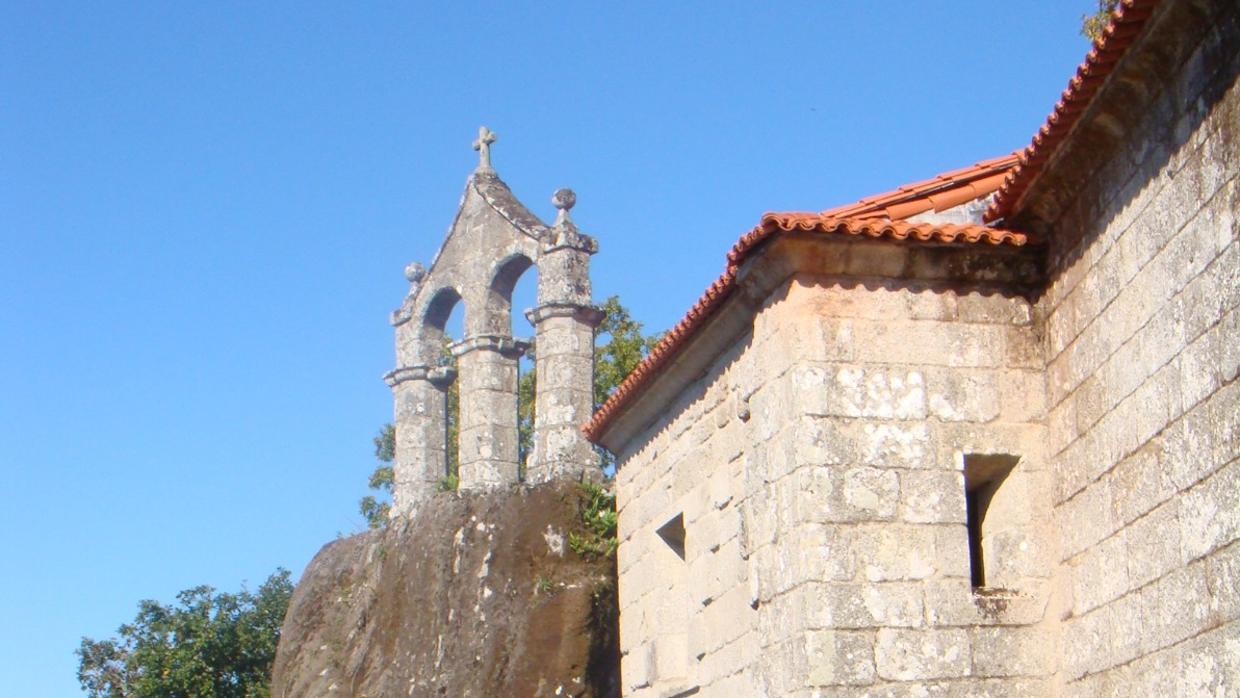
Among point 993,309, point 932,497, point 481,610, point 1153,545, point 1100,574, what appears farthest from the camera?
point 481,610

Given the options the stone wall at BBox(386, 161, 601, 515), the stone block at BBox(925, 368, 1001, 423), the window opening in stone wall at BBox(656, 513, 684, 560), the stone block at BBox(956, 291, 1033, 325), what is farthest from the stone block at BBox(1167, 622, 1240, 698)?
the stone wall at BBox(386, 161, 601, 515)

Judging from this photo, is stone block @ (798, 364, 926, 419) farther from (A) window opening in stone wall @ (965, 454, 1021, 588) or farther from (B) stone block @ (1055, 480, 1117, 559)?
(B) stone block @ (1055, 480, 1117, 559)

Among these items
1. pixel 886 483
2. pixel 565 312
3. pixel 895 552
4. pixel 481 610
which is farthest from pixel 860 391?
pixel 565 312

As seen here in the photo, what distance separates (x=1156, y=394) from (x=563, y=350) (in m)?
8.04

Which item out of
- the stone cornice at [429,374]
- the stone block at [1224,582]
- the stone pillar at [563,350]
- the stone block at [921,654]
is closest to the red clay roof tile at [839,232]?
the stone block at [921,654]

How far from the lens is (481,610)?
542 inches

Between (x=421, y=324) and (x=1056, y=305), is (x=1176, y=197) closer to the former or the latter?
(x=1056, y=305)

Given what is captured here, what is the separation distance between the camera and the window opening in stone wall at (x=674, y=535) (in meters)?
11.1

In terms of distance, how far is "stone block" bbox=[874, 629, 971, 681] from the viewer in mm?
8000

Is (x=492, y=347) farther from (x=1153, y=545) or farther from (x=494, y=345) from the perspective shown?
(x=1153, y=545)

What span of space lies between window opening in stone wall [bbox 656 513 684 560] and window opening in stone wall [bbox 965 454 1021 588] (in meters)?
2.70

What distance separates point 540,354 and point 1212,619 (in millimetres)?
8853

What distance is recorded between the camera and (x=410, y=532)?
14.8 metres

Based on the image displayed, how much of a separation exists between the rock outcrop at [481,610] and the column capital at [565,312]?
5.24ft
